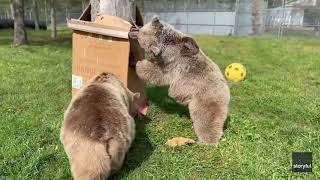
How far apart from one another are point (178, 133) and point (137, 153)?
0.91 metres

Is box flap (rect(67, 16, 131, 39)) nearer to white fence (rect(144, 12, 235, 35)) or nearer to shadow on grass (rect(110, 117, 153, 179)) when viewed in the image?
shadow on grass (rect(110, 117, 153, 179))

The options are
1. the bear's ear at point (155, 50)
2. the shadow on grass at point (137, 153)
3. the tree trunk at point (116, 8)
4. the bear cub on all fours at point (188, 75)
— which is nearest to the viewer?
the shadow on grass at point (137, 153)

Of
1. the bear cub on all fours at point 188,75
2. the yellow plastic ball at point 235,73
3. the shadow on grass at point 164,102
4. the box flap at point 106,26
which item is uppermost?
the box flap at point 106,26

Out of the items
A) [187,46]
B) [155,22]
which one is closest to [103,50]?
[155,22]

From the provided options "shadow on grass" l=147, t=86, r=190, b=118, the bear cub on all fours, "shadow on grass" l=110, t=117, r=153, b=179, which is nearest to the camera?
"shadow on grass" l=110, t=117, r=153, b=179

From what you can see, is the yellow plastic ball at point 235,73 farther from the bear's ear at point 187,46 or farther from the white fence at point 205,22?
the white fence at point 205,22

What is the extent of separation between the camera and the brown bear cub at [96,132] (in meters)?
3.76

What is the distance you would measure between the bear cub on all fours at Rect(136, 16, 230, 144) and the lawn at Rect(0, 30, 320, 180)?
0.37m

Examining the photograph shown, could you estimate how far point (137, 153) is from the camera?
4.91 meters

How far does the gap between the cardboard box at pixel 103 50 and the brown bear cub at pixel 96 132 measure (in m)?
1.13

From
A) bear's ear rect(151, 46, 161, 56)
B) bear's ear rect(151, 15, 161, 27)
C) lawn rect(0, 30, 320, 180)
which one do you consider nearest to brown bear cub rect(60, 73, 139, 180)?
lawn rect(0, 30, 320, 180)

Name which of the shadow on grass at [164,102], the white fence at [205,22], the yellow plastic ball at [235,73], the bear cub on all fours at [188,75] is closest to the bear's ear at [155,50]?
the bear cub on all fours at [188,75]

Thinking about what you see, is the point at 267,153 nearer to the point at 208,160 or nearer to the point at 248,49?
the point at 208,160

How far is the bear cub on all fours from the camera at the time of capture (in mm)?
5133
